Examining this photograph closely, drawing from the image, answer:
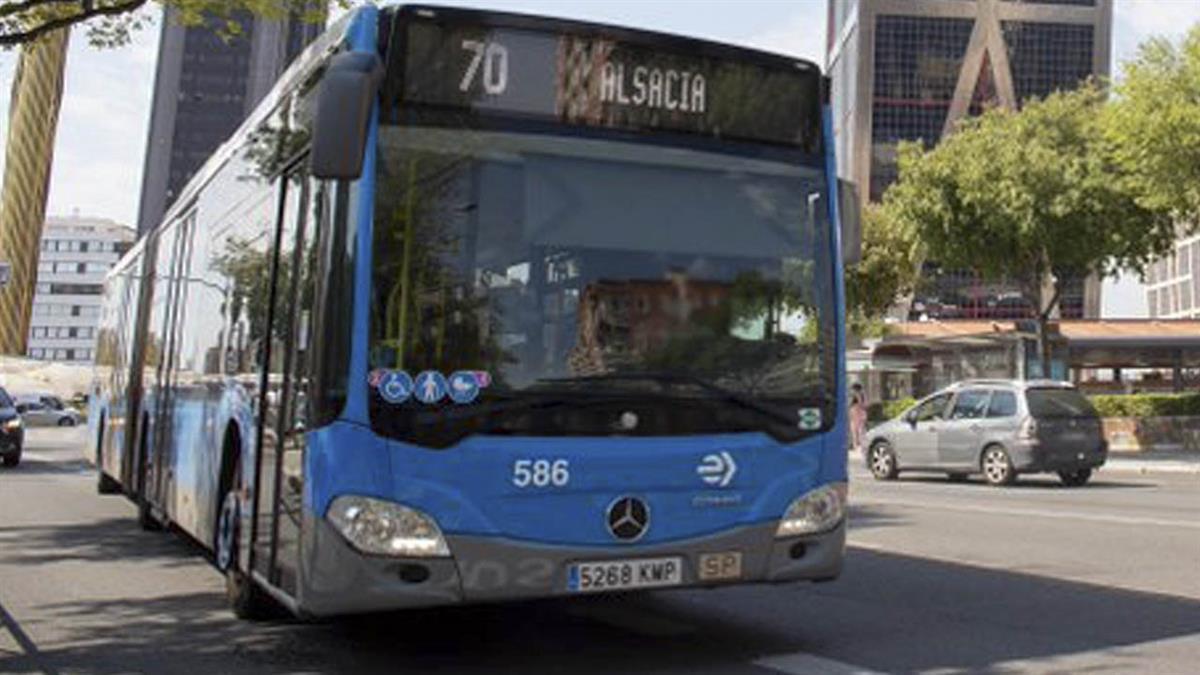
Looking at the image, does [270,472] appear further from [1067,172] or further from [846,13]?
[846,13]

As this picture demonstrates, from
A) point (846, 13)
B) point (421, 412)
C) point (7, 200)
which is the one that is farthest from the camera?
point (846, 13)

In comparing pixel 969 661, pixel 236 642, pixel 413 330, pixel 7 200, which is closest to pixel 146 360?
pixel 236 642

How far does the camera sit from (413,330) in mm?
5301

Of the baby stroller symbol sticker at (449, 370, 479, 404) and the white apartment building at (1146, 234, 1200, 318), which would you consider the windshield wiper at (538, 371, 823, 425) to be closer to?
the baby stroller symbol sticker at (449, 370, 479, 404)

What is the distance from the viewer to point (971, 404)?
65.5ft

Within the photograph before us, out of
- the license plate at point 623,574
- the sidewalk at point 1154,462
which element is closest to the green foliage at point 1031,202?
the sidewalk at point 1154,462

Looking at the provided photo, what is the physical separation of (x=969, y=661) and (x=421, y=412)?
2.90 metres

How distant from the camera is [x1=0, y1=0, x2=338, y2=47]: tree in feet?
45.5

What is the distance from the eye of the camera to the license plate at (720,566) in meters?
5.67

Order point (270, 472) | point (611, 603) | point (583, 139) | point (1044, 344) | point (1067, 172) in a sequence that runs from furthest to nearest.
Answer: point (1044, 344) → point (1067, 172) → point (611, 603) → point (270, 472) → point (583, 139)

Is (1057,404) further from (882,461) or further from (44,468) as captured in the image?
(44,468)

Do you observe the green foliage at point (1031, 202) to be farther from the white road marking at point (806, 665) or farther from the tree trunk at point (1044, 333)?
the white road marking at point (806, 665)

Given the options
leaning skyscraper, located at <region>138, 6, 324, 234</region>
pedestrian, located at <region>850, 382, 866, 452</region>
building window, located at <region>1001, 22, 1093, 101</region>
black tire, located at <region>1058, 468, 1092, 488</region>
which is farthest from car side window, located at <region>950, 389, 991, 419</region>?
building window, located at <region>1001, 22, 1093, 101</region>

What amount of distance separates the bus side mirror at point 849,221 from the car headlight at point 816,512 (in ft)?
3.94
